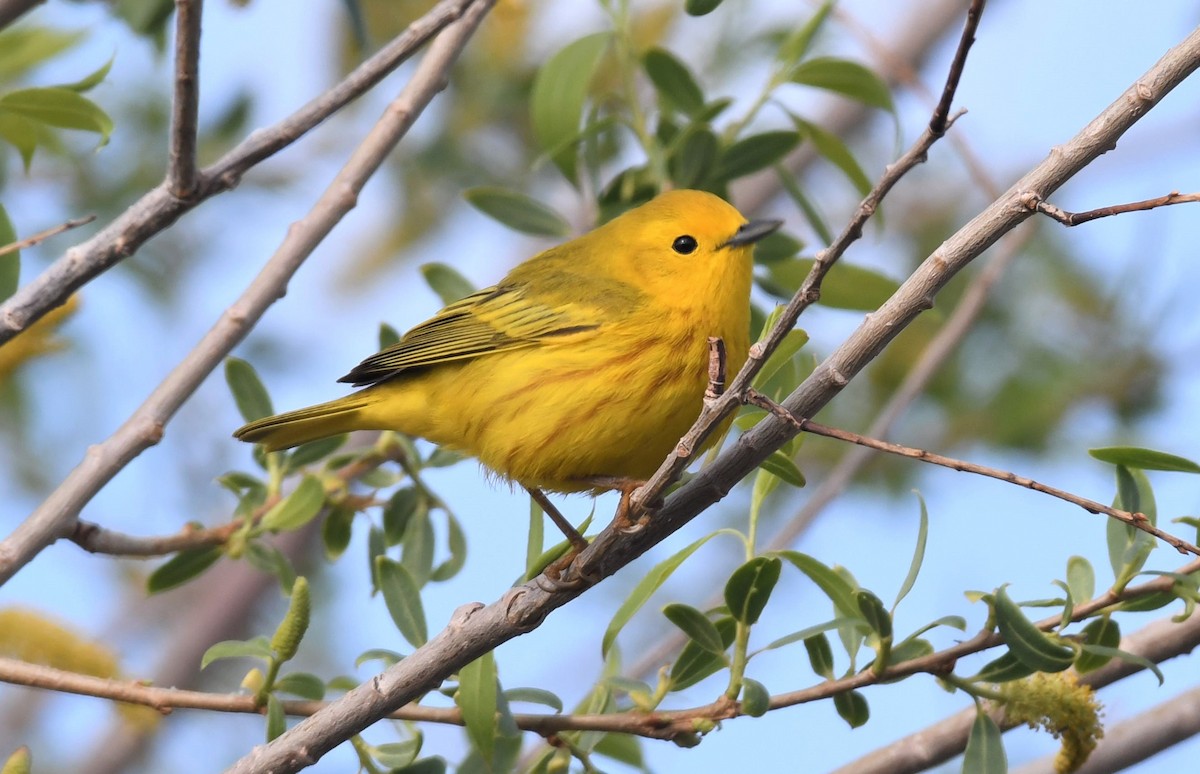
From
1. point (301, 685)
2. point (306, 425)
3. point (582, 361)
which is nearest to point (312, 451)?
point (306, 425)

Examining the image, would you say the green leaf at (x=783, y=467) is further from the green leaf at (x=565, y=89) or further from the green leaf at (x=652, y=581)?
the green leaf at (x=565, y=89)

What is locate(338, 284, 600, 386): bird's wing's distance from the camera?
360 centimetres

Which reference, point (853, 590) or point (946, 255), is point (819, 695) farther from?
point (946, 255)

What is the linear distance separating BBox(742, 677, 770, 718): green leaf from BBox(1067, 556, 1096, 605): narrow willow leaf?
2.01 ft

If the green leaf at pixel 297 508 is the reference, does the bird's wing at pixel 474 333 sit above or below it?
above

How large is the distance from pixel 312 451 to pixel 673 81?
147 cm

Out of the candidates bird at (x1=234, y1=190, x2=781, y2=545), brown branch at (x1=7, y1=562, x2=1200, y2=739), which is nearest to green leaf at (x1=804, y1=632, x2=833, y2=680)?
brown branch at (x1=7, y1=562, x2=1200, y2=739)

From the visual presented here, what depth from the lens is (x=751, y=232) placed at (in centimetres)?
333

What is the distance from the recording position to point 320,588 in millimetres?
5875

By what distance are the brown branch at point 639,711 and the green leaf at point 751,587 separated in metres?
0.17

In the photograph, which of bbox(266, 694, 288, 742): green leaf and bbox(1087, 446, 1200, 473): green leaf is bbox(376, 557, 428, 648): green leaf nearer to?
bbox(266, 694, 288, 742): green leaf

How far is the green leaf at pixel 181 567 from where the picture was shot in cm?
327

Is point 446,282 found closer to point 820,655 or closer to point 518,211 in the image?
point 518,211

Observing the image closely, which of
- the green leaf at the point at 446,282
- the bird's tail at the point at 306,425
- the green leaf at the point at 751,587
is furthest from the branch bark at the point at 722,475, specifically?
the green leaf at the point at 446,282
